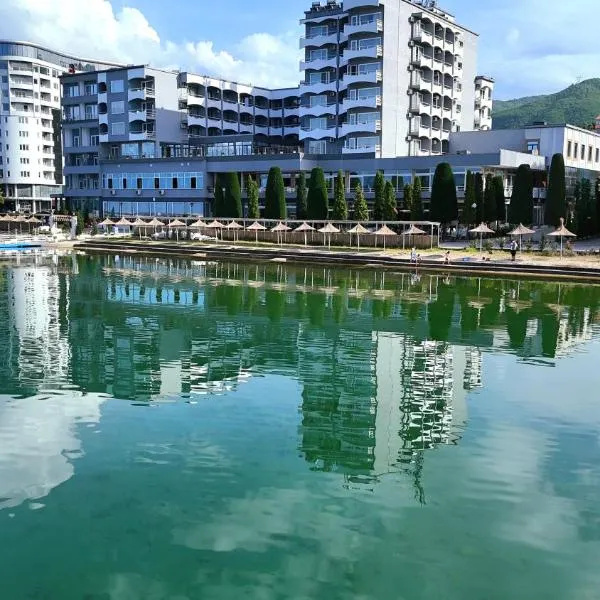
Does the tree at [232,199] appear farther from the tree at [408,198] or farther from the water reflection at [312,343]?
the water reflection at [312,343]

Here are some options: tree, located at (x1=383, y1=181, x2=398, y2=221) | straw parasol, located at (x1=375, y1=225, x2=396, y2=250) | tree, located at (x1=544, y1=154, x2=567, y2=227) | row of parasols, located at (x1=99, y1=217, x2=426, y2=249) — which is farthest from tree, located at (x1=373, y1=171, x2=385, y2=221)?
tree, located at (x1=544, y1=154, x2=567, y2=227)

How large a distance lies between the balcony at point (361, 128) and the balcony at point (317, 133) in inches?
68.2

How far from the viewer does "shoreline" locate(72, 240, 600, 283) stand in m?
39.1

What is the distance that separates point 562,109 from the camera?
127750mm

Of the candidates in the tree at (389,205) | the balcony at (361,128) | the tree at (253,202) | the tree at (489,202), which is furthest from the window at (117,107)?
the tree at (489,202)

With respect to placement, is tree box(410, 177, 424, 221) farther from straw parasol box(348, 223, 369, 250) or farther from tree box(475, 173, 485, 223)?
tree box(475, 173, 485, 223)

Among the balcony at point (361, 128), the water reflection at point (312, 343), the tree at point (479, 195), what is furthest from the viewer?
the balcony at point (361, 128)

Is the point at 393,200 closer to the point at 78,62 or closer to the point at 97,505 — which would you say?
the point at 97,505

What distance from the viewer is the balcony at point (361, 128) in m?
62.9

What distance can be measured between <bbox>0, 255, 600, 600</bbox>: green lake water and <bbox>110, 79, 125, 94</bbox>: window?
2194 inches

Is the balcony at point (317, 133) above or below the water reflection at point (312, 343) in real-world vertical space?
above

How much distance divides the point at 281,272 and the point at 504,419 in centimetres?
2860

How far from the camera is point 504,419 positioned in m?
14.8

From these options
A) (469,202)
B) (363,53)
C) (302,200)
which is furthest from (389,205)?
(363,53)
